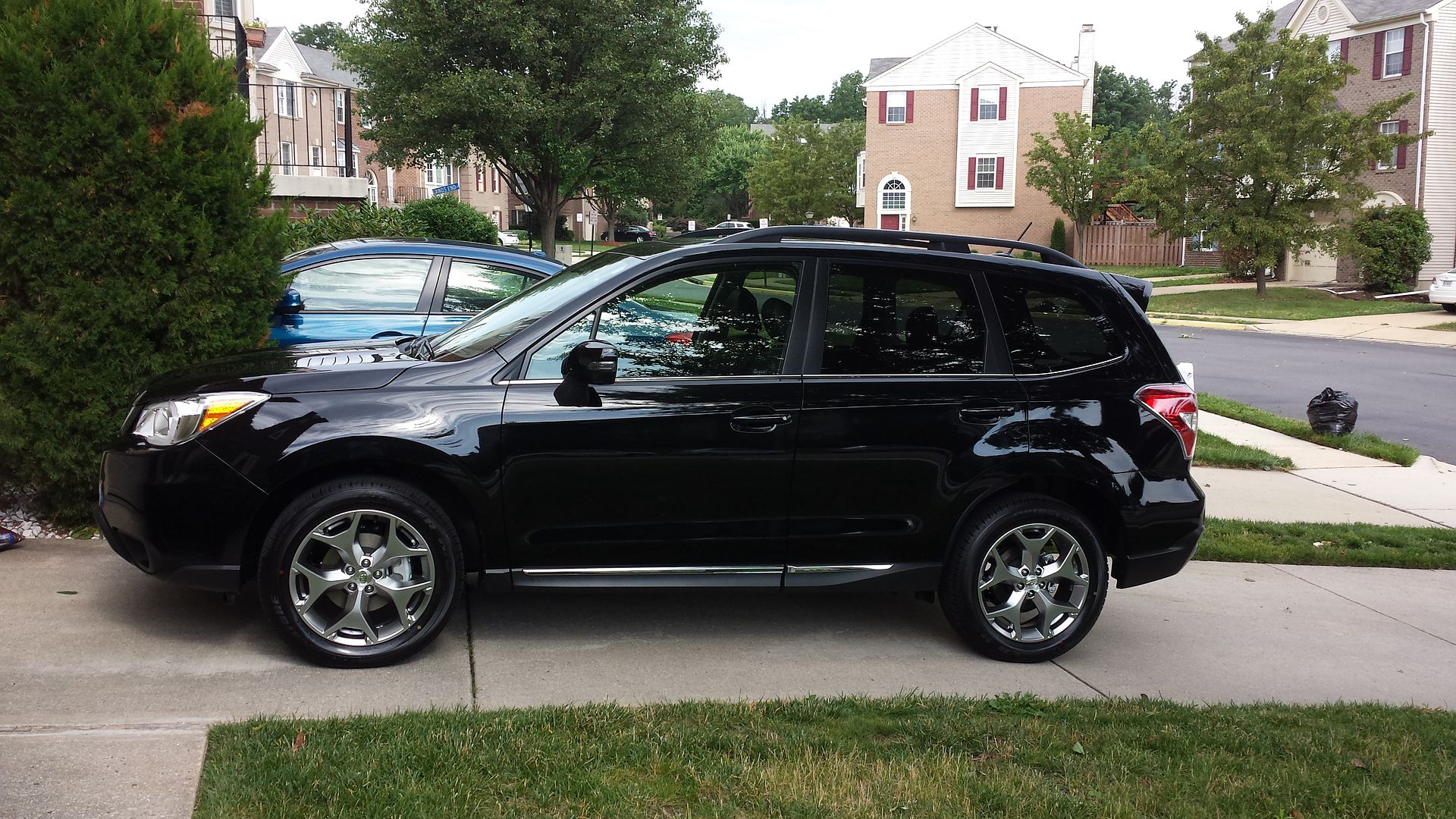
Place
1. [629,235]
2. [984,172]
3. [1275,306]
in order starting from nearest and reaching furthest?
[1275,306], [984,172], [629,235]

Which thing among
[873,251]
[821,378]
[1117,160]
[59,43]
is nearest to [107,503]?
[59,43]

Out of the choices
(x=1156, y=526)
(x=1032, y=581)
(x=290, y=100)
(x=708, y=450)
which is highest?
(x=290, y=100)

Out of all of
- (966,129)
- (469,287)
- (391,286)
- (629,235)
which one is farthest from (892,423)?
(629,235)

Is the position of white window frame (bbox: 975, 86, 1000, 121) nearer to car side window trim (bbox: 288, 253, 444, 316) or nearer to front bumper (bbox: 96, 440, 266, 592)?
car side window trim (bbox: 288, 253, 444, 316)

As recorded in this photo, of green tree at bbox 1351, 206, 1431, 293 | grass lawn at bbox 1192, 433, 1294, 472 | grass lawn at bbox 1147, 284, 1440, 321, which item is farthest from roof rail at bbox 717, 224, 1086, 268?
green tree at bbox 1351, 206, 1431, 293

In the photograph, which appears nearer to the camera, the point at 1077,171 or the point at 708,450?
the point at 708,450

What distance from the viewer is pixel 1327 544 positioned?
7.35 m

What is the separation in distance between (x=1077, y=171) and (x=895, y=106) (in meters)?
Result: 11.4

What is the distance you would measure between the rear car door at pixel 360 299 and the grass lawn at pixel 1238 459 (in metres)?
6.53

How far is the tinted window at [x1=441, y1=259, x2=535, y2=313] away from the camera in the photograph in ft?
26.4

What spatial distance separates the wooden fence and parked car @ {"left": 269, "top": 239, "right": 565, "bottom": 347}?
45.1 meters

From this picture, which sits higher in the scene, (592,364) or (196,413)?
(592,364)

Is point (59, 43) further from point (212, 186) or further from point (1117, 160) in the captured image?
point (1117, 160)

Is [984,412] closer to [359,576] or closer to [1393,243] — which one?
[359,576]
